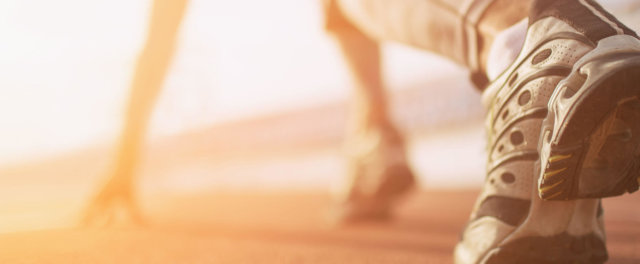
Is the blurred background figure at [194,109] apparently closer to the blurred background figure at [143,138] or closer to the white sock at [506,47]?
the blurred background figure at [143,138]

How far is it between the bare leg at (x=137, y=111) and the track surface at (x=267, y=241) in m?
0.07

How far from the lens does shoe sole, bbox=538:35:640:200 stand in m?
0.39

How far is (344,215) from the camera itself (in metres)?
1.25

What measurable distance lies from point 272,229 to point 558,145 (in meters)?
0.83

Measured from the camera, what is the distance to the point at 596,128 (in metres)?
0.40

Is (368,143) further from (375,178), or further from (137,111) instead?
(137,111)

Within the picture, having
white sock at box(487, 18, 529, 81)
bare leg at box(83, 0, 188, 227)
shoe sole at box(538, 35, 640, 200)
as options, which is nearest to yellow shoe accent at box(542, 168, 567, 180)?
shoe sole at box(538, 35, 640, 200)

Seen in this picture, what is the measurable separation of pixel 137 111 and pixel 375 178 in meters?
0.59

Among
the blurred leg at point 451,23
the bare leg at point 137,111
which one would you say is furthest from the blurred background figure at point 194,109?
the blurred leg at point 451,23

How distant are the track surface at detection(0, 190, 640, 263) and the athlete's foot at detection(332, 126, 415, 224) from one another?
45 millimetres

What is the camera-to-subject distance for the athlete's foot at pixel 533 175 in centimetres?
46

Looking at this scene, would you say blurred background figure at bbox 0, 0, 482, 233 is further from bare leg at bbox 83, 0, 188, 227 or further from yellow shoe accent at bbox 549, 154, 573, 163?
yellow shoe accent at bbox 549, 154, 573, 163

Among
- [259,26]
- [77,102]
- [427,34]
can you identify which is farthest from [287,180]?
[427,34]

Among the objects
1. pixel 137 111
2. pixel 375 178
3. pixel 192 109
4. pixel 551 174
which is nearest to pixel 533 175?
pixel 551 174
